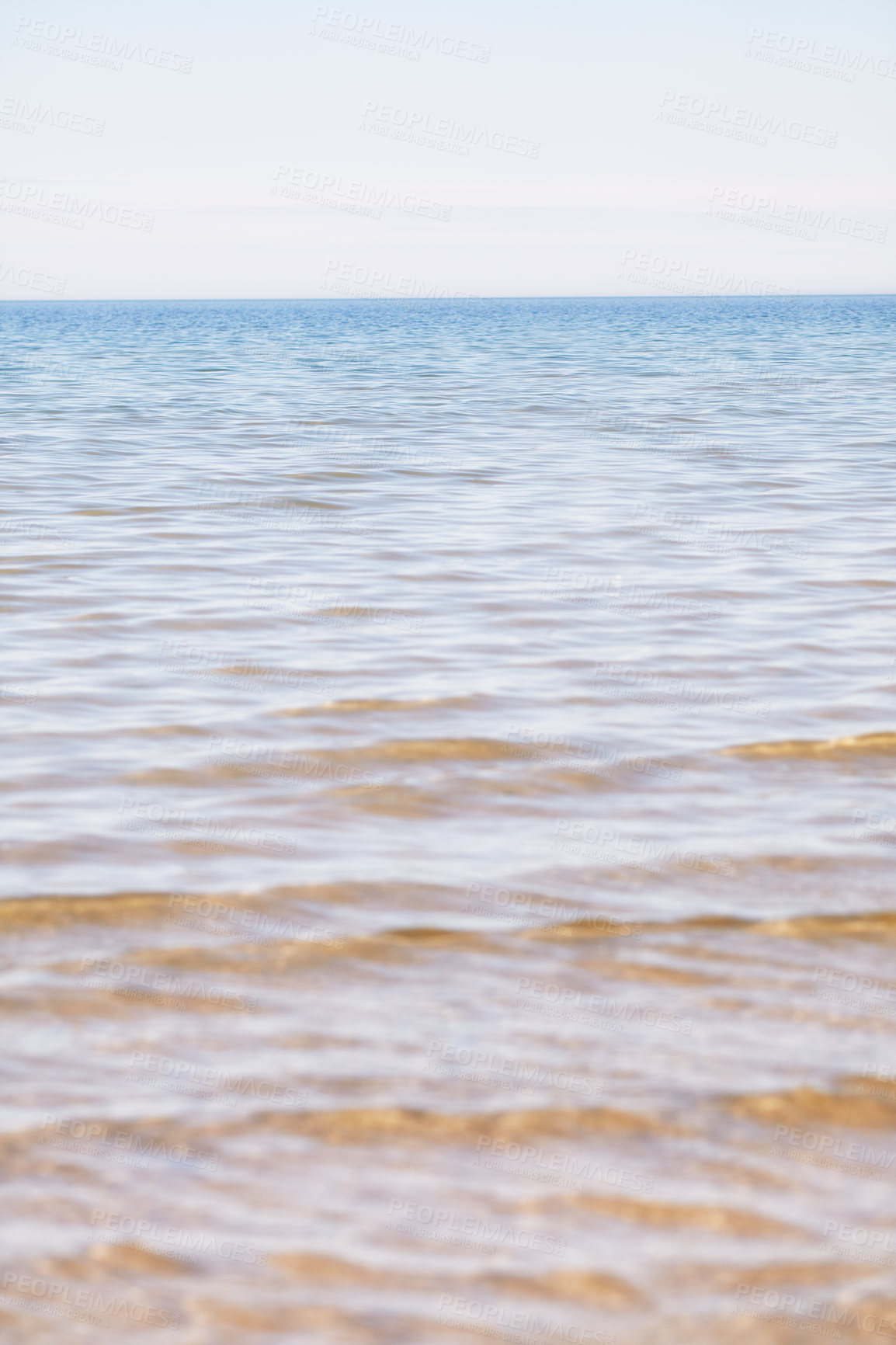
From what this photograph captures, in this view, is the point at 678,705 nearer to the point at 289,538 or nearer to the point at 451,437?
the point at 289,538

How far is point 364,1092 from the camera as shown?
2.82m

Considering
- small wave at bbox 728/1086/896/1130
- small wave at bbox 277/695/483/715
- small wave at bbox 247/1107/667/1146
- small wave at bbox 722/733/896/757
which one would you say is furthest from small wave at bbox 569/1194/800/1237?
small wave at bbox 277/695/483/715

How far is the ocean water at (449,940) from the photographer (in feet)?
7.72

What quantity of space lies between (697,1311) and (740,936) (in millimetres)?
1337

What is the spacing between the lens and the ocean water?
2.35 m

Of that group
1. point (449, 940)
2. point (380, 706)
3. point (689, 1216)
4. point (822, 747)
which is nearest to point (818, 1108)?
point (689, 1216)

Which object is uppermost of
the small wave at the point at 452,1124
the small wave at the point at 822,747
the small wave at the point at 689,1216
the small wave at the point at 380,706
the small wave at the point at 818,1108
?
the small wave at the point at 380,706

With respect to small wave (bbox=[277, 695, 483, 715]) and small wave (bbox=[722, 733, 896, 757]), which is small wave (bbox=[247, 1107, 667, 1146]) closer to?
small wave (bbox=[722, 733, 896, 757])

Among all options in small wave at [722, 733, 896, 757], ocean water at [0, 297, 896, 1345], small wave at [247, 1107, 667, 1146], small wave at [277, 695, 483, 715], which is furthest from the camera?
small wave at [277, 695, 483, 715]

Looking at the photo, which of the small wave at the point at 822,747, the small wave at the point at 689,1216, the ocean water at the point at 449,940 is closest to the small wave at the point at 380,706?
the ocean water at the point at 449,940

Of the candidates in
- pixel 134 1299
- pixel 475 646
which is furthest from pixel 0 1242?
pixel 475 646

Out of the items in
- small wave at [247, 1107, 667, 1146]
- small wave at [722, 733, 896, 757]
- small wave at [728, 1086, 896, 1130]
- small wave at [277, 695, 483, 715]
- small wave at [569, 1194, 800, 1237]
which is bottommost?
small wave at [569, 1194, 800, 1237]

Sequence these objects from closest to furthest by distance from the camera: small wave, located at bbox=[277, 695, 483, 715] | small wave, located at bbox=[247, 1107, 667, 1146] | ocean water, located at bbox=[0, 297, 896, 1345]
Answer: ocean water, located at bbox=[0, 297, 896, 1345] < small wave, located at bbox=[247, 1107, 667, 1146] < small wave, located at bbox=[277, 695, 483, 715]

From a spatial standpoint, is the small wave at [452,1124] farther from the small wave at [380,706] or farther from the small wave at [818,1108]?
the small wave at [380,706]
